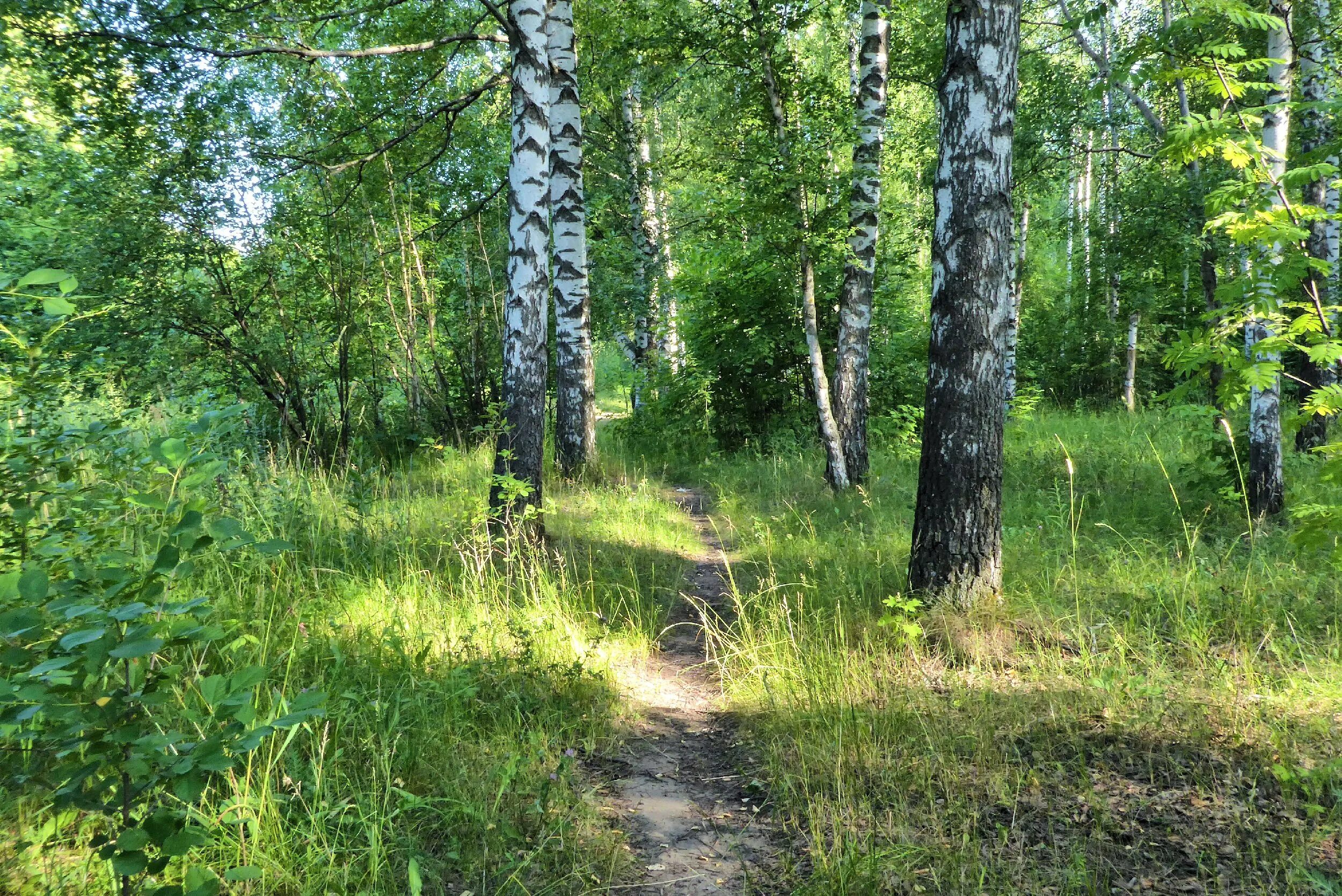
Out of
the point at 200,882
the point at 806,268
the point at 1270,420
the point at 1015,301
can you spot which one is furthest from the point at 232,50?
the point at 1015,301

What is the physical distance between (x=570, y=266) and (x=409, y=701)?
21.6 feet

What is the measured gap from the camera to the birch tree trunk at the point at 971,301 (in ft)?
12.7

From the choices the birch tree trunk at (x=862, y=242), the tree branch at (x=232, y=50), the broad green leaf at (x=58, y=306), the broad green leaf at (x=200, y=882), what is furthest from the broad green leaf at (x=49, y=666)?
the birch tree trunk at (x=862, y=242)

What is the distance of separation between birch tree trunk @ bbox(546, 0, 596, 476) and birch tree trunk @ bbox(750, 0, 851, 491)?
2.12 metres

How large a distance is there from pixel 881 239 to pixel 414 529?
10.7m

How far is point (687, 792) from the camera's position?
3045 millimetres

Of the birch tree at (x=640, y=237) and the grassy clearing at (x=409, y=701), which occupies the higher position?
the birch tree at (x=640, y=237)

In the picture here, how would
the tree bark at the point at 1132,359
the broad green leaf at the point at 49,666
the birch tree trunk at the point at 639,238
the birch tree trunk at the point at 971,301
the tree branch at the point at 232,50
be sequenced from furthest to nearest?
1. the tree bark at the point at 1132,359
2. the birch tree trunk at the point at 639,238
3. the tree branch at the point at 232,50
4. the birch tree trunk at the point at 971,301
5. the broad green leaf at the point at 49,666

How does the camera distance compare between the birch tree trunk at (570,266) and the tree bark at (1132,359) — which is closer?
the birch tree trunk at (570,266)

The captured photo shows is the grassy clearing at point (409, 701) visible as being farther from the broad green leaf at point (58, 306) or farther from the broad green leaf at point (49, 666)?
the broad green leaf at point (58, 306)

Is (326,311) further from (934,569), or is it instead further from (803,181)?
(934,569)

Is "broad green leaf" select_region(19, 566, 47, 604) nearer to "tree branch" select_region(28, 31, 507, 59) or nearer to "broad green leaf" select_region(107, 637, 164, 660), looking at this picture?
"broad green leaf" select_region(107, 637, 164, 660)

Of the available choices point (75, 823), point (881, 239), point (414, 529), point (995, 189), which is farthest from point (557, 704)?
point (881, 239)

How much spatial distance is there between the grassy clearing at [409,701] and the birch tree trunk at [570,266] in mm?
3469
